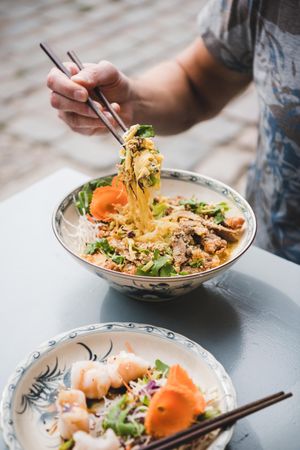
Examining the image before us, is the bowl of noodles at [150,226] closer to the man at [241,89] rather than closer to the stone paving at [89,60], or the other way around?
the man at [241,89]

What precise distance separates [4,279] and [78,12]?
419 cm

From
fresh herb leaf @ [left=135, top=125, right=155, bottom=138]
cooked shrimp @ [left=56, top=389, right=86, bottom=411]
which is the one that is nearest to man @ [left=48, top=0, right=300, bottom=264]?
fresh herb leaf @ [left=135, top=125, right=155, bottom=138]

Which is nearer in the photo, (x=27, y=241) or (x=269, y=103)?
(x=27, y=241)

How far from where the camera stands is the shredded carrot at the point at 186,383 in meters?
0.83

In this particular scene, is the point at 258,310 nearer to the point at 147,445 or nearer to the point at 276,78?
the point at 147,445

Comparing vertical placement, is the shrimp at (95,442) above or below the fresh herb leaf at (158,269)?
above

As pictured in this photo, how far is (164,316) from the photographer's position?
117 cm

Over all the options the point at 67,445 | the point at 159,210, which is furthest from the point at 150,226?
the point at 67,445

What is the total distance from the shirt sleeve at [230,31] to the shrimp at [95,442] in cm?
123

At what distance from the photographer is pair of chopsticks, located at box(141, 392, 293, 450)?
0.76m

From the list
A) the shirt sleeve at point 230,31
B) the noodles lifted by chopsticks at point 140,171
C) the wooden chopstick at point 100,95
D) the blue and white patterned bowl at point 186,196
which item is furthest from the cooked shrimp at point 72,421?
the shirt sleeve at point 230,31

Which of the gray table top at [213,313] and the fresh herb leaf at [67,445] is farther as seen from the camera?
the gray table top at [213,313]

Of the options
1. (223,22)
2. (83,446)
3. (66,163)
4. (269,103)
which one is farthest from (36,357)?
(66,163)

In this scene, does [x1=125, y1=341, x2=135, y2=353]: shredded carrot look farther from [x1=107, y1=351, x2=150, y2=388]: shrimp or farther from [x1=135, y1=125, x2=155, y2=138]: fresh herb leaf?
[x1=135, y1=125, x2=155, y2=138]: fresh herb leaf
